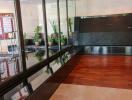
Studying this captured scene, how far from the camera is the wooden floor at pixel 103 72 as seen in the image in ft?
11.3

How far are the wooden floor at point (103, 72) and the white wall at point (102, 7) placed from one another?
1.82 m

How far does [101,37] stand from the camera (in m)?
5.95

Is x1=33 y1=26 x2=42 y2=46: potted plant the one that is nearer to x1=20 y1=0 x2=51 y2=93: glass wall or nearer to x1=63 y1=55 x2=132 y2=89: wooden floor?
x1=20 y1=0 x2=51 y2=93: glass wall

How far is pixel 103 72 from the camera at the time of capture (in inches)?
162

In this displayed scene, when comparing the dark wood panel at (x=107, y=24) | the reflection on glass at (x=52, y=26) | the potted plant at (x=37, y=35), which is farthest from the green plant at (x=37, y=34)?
the dark wood panel at (x=107, y=24)

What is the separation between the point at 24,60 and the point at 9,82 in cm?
56

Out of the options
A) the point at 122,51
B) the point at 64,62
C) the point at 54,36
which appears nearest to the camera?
the point at 64,62

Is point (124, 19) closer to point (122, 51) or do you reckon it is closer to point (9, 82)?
point (122, 51)

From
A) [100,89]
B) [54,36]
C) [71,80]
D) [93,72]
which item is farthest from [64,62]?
[54,36]

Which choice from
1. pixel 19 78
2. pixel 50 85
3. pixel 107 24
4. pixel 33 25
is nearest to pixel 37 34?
pixel 33 25

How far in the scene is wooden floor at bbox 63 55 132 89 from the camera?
3431 mm

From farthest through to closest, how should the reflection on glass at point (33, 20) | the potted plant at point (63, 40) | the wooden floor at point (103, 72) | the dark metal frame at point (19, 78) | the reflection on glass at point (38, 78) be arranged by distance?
1. the reflection on glass at point (33, 20)
2. the potted plant at point (63, 40)
3. the wooden floor at point (103, 72)
4. the reflection on glass at point (38, 78)
5. the dark metal frame at point (19, 78)

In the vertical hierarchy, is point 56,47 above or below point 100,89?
above

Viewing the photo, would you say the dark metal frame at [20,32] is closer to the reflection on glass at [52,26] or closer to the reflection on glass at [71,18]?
the reflection on glass at [52,26]
